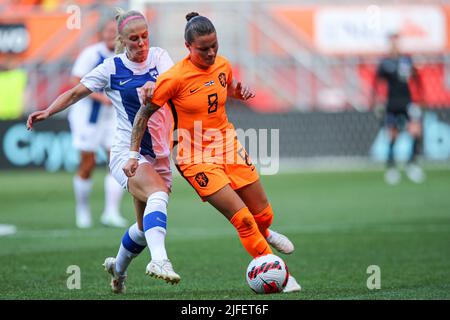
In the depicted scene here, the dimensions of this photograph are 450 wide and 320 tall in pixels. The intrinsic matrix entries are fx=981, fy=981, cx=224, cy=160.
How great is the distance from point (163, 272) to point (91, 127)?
6381 millimetres

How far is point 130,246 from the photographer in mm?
7582

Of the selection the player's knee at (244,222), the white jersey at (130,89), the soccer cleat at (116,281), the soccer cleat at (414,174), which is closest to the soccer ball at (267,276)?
the player's knee at (244,222)

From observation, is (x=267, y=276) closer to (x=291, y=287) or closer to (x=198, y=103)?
(x=291, y=287)

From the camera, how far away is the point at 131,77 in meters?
7.50

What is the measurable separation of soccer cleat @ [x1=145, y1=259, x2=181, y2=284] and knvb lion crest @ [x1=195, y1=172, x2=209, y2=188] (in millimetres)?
754

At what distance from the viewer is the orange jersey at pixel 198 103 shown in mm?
7207

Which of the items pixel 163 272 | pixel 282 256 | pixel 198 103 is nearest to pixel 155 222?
pixel 163 272

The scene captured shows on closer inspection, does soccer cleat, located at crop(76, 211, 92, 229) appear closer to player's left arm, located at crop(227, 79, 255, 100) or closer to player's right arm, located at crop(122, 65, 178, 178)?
player's left arm, located at crop(227, 79, 255, 100)

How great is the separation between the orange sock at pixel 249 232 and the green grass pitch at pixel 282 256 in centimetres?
34

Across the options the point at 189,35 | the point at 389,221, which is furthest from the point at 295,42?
the point at 189,35

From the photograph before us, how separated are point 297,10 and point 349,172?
365 inches

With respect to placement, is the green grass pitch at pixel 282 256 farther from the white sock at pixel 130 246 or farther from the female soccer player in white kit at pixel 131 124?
the female soccer player in white kit at pixel 131 124

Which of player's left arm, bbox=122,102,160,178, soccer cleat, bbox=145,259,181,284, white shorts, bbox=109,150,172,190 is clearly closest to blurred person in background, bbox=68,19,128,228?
white shorts, bbox=109,150,172,190

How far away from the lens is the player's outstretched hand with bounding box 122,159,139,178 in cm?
708
